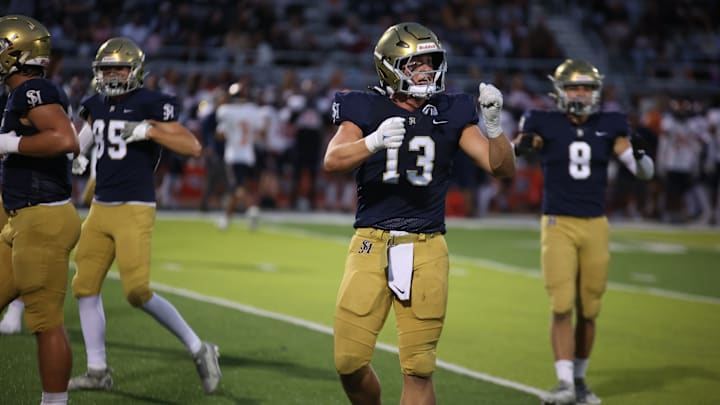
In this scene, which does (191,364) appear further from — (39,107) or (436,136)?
(436,136)

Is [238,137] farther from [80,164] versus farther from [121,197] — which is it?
[80,164]

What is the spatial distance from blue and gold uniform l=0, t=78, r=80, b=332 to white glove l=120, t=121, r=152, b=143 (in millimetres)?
930

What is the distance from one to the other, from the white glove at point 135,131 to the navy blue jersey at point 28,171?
95 centimetres

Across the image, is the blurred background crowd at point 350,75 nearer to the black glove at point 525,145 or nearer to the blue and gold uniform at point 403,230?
the black glove at point 525,145

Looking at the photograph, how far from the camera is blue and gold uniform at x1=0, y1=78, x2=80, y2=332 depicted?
479cm

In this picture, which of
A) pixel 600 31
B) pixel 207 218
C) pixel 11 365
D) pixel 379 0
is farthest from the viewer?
pixel 600 31

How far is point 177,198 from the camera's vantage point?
17109 mm

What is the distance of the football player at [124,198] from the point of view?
19.3 ft

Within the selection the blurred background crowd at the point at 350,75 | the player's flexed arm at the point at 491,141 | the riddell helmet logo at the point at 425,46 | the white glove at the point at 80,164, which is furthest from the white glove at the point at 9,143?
the blurred background crowd at the point at 350,75

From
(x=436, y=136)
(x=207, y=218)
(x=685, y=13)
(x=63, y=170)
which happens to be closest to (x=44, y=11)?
(x=207, y=218)

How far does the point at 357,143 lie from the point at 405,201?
0.41 meters

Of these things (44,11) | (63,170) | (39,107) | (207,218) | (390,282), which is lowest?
(207,218)

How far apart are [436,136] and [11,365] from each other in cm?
335

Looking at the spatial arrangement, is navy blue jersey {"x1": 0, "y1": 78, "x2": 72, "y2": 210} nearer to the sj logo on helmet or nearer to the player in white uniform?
the sj logo on helmet
